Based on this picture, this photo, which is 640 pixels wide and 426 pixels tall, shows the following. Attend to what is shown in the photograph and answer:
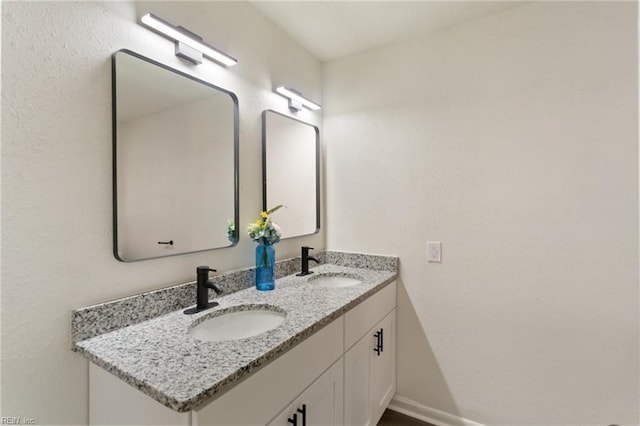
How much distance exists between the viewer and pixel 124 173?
1.13 metres

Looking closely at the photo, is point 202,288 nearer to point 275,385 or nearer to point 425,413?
point 275,385

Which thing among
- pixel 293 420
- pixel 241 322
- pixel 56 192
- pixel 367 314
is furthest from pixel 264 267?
pixel 56 192

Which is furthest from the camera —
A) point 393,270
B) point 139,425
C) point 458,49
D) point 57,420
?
point 393,270

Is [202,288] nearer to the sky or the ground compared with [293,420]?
nearer to the sky

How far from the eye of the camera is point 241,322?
1337mm

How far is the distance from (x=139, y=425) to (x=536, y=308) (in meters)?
1.80

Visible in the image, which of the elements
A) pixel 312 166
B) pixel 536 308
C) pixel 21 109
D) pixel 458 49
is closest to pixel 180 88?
pixel 21 109

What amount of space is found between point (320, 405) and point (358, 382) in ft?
1.17

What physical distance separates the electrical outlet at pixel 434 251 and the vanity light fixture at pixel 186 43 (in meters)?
1.47

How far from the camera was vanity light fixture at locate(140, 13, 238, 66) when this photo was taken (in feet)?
3.85

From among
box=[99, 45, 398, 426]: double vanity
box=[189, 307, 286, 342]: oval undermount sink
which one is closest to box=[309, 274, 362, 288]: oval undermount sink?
box=[99, 45, 398, 426]: double vanity

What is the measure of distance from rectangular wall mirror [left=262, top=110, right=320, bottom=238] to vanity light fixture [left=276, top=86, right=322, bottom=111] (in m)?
0.09

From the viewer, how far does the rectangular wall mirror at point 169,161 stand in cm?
113

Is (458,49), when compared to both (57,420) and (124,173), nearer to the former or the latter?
(124,173)
